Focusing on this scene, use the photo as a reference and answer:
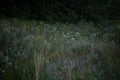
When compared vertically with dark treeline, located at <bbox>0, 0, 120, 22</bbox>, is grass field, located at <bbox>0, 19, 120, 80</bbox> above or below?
below

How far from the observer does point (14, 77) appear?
155 inches

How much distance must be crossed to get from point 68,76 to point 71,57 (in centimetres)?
106

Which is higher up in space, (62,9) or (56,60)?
(62,9)

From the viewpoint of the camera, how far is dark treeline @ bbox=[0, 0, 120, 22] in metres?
12.1

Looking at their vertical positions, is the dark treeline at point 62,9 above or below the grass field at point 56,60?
above

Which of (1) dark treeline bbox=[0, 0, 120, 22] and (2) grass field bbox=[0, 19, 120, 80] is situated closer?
(2) grass field bbox=[0, 19, 120, 80]

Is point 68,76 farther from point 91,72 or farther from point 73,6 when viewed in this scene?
point 73,6

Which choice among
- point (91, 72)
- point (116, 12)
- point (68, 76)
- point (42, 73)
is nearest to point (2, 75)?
point (42, 73)

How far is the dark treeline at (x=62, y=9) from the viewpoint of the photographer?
39.7 feet

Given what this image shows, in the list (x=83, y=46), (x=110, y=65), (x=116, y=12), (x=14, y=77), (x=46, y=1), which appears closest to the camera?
(x=14, y=77)

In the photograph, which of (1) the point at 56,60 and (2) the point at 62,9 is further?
(2) the point at 62,9

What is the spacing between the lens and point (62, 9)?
13102 mm

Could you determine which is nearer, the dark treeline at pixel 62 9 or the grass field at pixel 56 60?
the grass field at pixel 56 60

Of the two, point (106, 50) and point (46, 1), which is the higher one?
point (46, 1)
